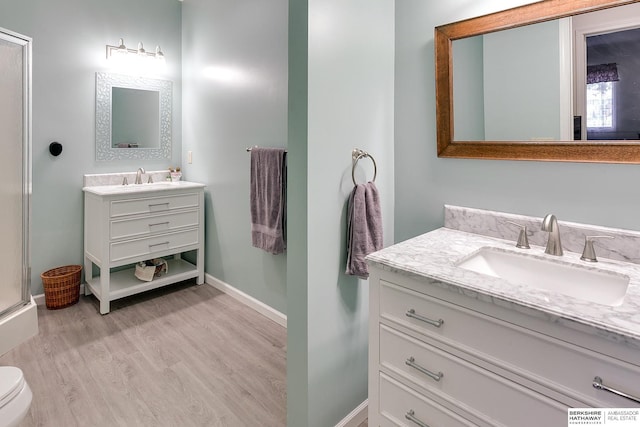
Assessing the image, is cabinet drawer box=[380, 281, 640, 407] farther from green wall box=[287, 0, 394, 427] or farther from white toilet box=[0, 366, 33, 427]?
white toilet box=[0, 366, 33, 427]

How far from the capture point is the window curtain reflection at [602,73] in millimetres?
1212

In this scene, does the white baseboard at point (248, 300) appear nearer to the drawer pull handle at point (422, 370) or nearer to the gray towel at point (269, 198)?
the gray towel at point (269, 198)

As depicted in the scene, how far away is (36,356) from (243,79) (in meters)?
2.30

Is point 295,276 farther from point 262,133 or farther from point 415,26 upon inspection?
point 262,133

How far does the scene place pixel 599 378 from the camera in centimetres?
80

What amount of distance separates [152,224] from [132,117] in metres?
1.07

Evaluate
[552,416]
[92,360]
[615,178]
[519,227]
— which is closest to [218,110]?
[92,360]

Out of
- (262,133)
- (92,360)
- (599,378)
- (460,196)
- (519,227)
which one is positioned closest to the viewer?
(599,378)

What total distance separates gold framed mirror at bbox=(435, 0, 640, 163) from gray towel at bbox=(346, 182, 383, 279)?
1.34 ft

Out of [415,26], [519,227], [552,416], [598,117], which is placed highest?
[415,26]

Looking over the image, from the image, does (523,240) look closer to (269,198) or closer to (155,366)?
(269,198)

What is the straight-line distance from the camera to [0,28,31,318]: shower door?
1778 millimetres

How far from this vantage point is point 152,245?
9.66 feet

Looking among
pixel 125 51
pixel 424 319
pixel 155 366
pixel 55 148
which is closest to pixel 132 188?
pixel 55 148
